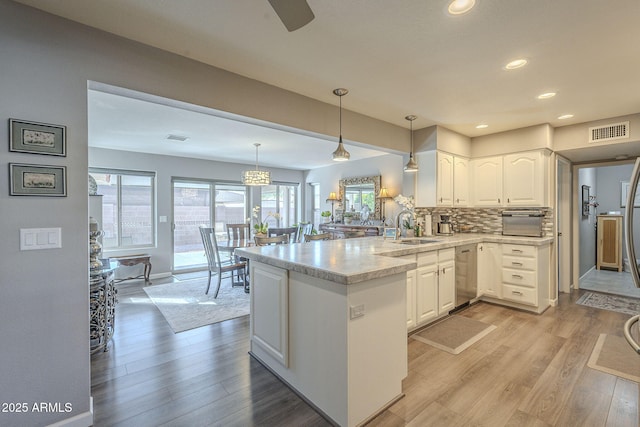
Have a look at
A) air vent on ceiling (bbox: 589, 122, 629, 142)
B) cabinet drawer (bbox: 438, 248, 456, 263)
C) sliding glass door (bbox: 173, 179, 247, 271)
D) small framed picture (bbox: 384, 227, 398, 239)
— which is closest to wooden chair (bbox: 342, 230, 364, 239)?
small framed picture (bbox: 384, 227, 398, 239)

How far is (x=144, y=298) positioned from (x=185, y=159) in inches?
124

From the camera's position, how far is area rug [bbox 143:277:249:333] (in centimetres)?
355

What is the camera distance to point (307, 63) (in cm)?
236

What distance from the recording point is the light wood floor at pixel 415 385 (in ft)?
6.18

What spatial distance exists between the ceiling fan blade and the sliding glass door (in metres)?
5.88

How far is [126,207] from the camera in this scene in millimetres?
5883

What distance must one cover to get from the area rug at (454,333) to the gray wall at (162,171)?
5.27 metres

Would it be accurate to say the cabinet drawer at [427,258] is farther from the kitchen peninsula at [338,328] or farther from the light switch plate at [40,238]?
the light switch plate at [40,238]

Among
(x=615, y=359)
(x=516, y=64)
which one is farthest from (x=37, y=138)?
(x=615, y=359)

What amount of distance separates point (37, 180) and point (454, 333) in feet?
12.0

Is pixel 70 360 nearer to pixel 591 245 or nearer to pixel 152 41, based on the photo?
pixel 152 41

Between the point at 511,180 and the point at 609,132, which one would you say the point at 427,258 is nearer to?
the point at 511,180

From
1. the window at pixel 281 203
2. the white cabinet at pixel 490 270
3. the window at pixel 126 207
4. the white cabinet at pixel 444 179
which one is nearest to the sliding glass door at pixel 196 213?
the window at pixel 126 207

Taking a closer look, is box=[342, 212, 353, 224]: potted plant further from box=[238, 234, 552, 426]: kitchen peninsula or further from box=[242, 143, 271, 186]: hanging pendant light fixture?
box=[238, 234, 552, 426]: kitchen peninsula
